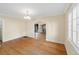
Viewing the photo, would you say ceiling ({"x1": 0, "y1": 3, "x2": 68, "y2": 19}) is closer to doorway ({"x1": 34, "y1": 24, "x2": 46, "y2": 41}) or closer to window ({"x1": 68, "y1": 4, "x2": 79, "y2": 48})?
window ({"x1": 68, "y1": 4, "x2": 79, "y2": 48})

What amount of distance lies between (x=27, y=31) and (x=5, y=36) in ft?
10.8

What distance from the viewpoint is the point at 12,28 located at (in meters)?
7.56

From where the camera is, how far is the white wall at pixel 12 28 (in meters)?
6.53

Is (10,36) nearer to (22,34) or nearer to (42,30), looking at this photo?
(22,34)

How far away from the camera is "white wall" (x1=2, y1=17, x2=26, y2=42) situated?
653cm

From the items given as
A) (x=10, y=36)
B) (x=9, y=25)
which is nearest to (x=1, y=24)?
(x=9, y=25)

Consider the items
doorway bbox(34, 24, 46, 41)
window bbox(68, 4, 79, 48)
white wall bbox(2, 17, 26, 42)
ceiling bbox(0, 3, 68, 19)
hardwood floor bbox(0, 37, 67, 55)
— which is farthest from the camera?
doorway bbox(34, 24, 46, 41)

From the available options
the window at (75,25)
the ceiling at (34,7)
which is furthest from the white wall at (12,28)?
the window at (75,25)

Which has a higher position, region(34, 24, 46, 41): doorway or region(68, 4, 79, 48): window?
region(68, 4, 79, 48): window

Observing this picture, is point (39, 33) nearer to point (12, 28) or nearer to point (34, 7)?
point (12, 28)

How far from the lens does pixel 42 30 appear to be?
1619 cm

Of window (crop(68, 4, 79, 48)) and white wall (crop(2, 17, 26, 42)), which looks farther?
white wall (crop(2, 17, 26, 42))

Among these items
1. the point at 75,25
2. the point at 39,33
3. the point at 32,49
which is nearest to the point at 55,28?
the point at 32,49

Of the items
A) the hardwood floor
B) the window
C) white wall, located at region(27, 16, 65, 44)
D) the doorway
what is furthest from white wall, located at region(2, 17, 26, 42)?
the window
